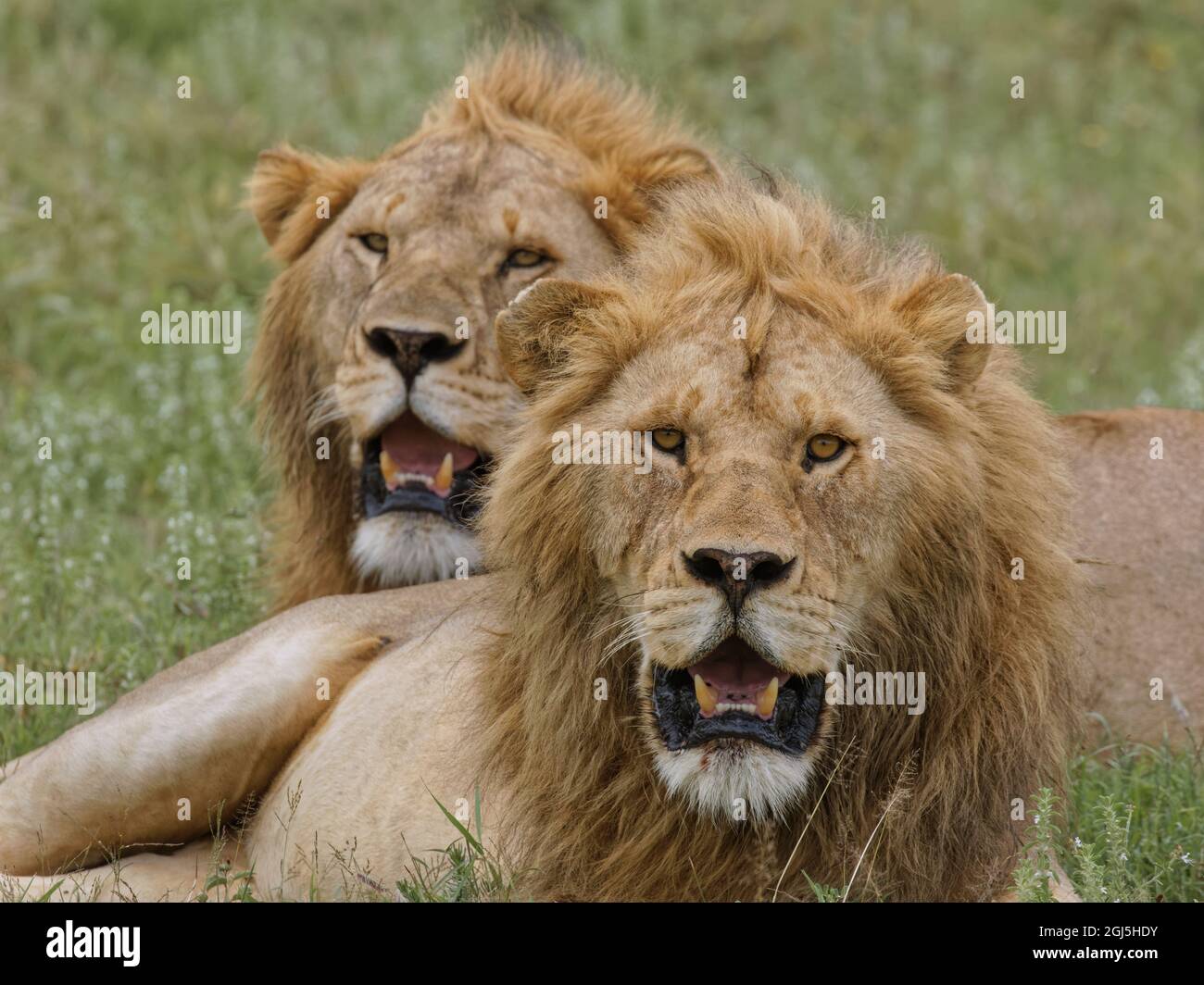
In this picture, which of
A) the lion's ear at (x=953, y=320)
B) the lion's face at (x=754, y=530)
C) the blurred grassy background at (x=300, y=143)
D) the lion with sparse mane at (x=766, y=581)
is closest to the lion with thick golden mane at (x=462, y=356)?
the blurred grassy background at (x=300, y=143)

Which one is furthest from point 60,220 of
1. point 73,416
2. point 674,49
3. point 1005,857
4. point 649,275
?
point 1005,857

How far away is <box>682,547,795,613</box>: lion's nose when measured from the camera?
3.45 metres

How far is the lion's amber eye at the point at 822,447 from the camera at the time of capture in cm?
367

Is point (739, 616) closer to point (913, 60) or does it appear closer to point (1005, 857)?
point (1005, 857)

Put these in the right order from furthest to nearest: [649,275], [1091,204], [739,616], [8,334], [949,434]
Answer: [1091,204], [8,334], [649,275], [949,434], [739,616]

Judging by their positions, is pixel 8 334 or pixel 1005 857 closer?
pixel 1005 857

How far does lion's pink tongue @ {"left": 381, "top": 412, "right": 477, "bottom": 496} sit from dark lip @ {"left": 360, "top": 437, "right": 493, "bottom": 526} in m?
0.02

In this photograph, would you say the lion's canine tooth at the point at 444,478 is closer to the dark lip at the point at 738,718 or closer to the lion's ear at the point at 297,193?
the lion's ear at the point at 297,193

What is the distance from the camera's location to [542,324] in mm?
4016

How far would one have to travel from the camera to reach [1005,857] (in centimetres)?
395

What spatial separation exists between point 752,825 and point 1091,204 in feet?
25.9

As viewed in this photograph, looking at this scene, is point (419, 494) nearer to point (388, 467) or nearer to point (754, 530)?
point (388, 467)

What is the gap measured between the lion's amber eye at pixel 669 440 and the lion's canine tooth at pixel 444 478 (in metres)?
1.61
